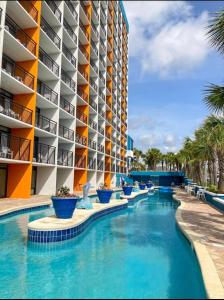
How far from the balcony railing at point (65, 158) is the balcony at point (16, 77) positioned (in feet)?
25.2

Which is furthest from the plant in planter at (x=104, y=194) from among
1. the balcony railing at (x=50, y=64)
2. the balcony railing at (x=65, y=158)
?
the balcony railing at (x=50, y=64)

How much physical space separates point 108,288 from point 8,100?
16586mm

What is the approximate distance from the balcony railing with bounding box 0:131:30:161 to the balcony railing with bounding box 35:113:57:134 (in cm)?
367

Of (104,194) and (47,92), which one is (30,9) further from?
(104,194)

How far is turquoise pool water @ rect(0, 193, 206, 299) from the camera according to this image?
5.16 meters

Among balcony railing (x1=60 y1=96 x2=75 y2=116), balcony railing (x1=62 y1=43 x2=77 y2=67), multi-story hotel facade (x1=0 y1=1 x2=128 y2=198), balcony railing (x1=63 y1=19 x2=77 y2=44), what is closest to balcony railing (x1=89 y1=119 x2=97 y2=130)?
multi-story hotel facade (x1=0 y1=1 x2=128 y2=198)

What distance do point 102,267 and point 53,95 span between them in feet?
62.0

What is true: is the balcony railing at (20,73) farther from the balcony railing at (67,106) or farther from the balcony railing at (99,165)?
the balcony railing at (99,165)

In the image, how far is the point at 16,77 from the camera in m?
18.5

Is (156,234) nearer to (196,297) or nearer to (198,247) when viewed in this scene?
(198,247)

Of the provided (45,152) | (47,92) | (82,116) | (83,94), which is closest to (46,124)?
(45,152)

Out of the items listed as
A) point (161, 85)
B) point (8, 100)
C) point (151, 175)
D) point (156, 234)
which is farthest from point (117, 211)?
point (151, 175)

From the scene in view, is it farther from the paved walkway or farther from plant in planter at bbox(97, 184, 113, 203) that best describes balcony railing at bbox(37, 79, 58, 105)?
the paved walkway

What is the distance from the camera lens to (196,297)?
4.83m
